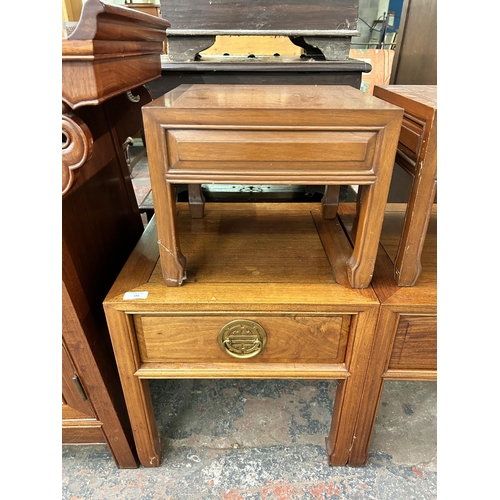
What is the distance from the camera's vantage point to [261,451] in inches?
42.0

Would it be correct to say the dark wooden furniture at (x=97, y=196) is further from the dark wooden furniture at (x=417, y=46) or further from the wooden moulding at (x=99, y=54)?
the dark wooden furniture at (x=417, y=46)

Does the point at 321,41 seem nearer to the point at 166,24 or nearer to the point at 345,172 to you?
the point at 166,24

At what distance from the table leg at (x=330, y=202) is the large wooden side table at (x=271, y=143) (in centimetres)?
37

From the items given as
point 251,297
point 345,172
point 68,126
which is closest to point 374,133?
point 345,172

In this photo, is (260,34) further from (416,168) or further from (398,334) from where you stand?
(398,334)

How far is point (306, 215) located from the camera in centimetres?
112

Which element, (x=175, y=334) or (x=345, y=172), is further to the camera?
(x=175, y=334)

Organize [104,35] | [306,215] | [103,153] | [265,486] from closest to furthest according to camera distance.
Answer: [104,35] → [103,153] → [265,486] → [306,215]

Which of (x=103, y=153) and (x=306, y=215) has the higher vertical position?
(x=103, y=153)

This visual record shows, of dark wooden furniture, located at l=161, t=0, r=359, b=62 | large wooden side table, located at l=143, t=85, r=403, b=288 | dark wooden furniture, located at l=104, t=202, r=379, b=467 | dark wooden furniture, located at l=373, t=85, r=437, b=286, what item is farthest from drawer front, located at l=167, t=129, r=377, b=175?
dark wooden furniture, located at l=161, t=0, r=359, b=62

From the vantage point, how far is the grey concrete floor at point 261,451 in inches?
38.5

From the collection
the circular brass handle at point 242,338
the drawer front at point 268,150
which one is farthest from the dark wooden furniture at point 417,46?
the circular brass handle at point 242,338

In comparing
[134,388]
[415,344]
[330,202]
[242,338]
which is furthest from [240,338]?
[330,202]

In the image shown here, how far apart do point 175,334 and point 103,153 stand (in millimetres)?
463
